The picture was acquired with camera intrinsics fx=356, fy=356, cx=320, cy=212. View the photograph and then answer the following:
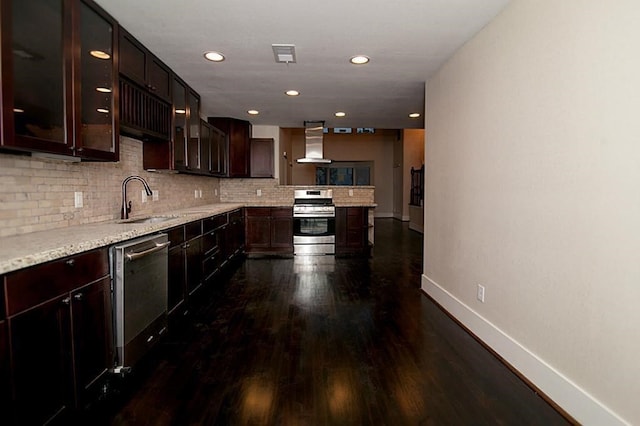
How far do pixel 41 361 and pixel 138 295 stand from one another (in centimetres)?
75

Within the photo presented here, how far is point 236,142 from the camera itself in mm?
6262

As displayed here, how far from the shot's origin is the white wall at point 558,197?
59.9 inches

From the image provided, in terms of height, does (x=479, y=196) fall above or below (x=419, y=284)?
above

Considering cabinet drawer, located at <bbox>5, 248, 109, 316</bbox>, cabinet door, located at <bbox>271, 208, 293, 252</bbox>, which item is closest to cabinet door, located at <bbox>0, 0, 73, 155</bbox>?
cabinet drawer, located at <bbox>5, 248, 109, 316</bbox>

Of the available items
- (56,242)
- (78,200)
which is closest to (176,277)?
(78,200)

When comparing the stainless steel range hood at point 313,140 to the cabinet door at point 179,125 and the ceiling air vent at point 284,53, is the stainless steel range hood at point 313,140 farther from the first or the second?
the ceiling air vent at point 284,53

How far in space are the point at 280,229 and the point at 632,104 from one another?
508 cm

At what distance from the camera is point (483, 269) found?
2688mm

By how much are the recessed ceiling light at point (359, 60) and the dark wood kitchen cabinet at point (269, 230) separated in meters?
3.12

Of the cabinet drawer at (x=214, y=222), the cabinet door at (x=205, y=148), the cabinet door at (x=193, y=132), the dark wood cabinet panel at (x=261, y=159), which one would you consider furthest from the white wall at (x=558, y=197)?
the dark wood cabinet panel at (x=261, y=159)

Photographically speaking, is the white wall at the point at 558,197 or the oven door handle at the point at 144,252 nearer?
the white wall at the point at 558,197

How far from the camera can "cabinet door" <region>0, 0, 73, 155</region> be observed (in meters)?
1.56

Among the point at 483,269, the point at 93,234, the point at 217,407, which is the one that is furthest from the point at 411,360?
the point at 93,234

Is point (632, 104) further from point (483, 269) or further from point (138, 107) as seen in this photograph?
point (138, 107)
